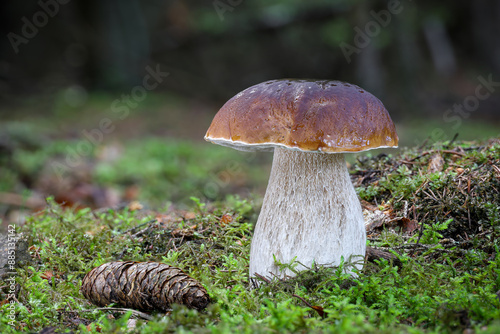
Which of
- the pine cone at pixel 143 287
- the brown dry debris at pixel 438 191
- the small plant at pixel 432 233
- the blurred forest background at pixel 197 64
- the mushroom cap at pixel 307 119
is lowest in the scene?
the pine cone at pixel 143 287

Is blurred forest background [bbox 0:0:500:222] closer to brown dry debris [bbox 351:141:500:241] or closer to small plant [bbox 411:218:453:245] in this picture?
brown dry debris [bbox 351:141:500:241]

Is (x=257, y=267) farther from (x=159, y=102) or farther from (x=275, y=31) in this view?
(x=275, y=31)

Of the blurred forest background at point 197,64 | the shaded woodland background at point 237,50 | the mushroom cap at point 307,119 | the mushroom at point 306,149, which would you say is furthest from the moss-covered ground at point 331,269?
the shaded woodland background at point 237,50

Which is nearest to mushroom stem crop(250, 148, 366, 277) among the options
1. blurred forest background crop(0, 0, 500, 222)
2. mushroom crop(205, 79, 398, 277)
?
mushroom crop(205, 79, 398, 277)

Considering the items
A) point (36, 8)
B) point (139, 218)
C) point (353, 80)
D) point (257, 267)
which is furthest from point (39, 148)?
point (353, 80)

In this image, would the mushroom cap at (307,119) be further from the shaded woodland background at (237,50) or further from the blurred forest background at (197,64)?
the shaded woodland background at (237,50)

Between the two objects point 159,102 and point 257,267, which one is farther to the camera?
point 159,102
